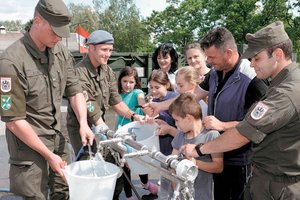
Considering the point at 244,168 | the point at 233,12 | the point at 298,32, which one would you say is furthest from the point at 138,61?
the point at 233,12

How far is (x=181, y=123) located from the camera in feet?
8.79

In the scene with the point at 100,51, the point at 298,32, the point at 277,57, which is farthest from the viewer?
the point at 298,32

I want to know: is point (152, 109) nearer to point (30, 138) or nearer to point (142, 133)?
point (142, 133)

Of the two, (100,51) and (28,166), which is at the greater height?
(100,51)

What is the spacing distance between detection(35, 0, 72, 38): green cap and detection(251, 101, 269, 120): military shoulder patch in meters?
1.38

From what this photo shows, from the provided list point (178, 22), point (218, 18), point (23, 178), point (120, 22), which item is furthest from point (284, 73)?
point (120, 22)

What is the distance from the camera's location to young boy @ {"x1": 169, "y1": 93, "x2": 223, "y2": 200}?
261 cm

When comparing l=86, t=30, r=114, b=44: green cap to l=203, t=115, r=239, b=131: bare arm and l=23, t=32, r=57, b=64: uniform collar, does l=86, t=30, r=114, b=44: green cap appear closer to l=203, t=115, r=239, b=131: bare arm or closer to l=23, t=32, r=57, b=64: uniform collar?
l=23, t=32, r=57, b=64: uniform collar

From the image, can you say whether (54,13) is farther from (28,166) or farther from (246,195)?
(246,195)

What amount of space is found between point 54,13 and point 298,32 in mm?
30365

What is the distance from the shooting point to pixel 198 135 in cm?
269

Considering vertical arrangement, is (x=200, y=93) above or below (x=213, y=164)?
above

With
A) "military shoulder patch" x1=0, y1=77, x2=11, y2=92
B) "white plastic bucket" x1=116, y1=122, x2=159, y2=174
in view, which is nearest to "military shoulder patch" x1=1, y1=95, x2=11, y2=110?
"military shoulder patch" x1=0, y1=77, x2=11, y2=92

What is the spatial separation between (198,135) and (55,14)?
1357 millimetres
